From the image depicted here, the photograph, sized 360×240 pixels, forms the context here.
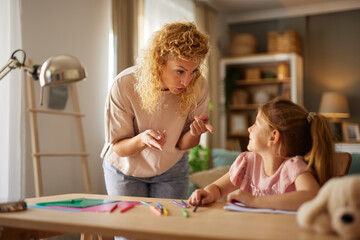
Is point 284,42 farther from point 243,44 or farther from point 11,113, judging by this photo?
point 11,113

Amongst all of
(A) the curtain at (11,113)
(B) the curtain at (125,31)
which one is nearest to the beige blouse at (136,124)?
(A) the curtain at (11,113)

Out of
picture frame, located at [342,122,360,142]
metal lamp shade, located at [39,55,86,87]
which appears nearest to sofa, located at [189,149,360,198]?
metal lamp shade, located at [39,55,86,87]

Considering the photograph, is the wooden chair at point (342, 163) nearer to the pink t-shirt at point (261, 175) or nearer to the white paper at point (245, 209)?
the pink t-shirt at point (261, 175)

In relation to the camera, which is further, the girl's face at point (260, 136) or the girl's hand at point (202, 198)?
the girl's face at point (260, 136)

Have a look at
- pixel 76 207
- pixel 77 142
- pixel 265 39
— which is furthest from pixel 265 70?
pixel 76 207

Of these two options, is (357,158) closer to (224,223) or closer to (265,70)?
(224,223)

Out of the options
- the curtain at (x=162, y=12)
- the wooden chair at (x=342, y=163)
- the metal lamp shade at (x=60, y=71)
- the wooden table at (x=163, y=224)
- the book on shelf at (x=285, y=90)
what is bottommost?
the wooden table at (x=163, y=224)

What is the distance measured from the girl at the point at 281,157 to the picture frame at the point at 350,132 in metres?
4.73

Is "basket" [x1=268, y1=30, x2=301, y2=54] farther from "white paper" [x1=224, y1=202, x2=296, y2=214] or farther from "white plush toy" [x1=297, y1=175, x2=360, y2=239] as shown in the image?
"white plush toy" [x1=297, y1=175, x2=360, y2=239]

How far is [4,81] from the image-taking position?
298cm

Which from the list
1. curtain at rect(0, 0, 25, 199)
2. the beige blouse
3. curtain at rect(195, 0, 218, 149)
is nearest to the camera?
the beige blouse

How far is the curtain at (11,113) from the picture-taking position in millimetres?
2969

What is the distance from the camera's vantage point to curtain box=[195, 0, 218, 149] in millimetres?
5770

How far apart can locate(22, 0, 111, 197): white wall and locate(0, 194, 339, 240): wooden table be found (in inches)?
85.1
